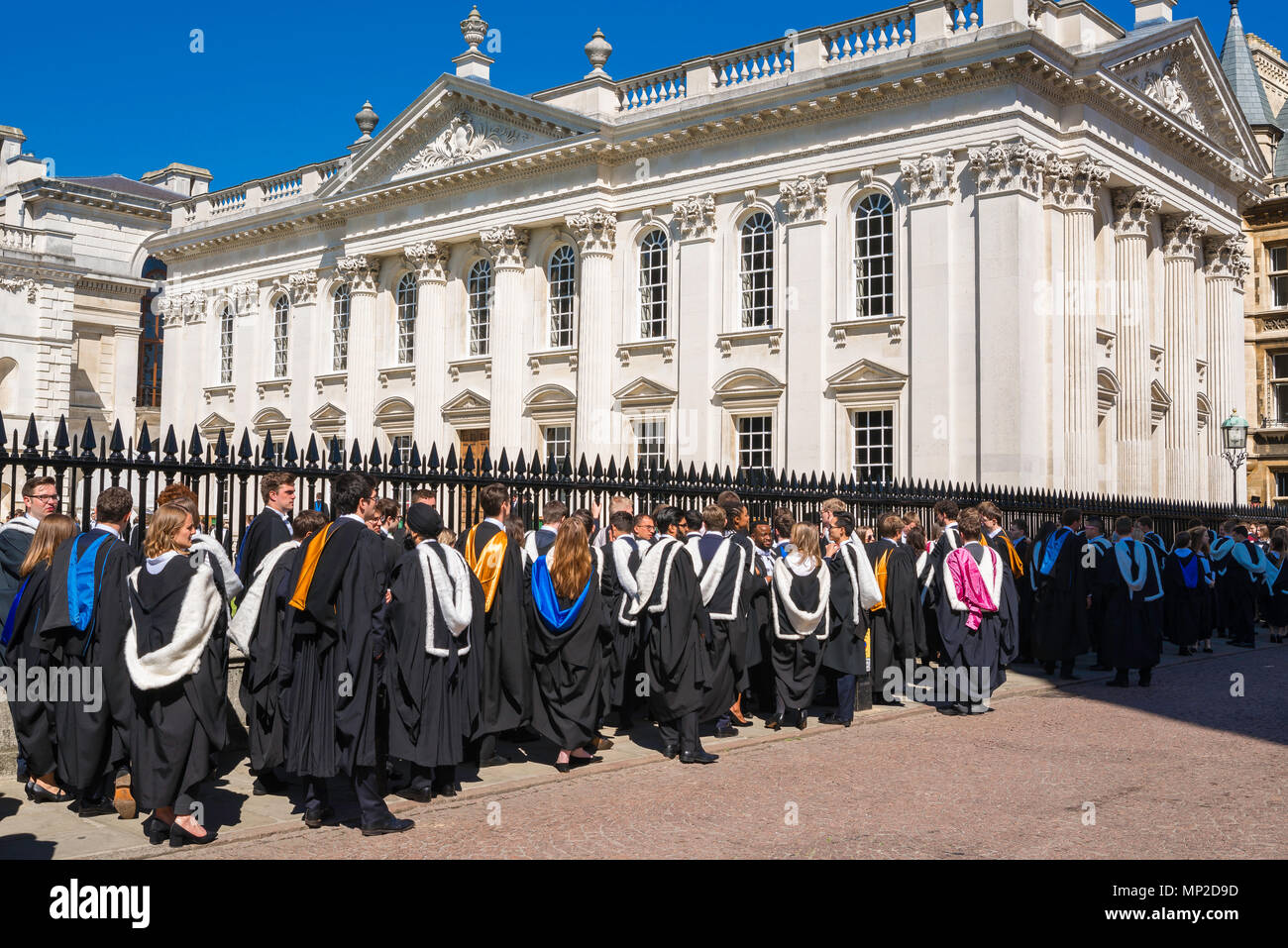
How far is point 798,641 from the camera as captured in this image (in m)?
10.9

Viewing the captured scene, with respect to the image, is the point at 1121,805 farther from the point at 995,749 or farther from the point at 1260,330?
the point at 1260,330

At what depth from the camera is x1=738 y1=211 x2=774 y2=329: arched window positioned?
2803 centimetres

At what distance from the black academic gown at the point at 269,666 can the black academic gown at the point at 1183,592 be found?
14.0 metres

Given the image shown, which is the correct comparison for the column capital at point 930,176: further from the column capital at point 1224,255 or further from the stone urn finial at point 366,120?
the stone urn finial at point 366,120

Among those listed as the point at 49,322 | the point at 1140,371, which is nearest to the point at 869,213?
the point at 1140,371

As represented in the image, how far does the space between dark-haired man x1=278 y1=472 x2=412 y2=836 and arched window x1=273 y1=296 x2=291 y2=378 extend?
33.5 metres

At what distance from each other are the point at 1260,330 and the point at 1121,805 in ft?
120

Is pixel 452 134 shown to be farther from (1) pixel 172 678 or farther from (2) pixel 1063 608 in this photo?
(1) pixel 172 678

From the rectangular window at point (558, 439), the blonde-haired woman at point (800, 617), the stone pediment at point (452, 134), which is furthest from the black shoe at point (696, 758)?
the stone pediment at point (452, 134)

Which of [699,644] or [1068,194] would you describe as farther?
[1068,194]

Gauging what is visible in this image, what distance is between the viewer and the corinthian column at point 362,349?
35500mm

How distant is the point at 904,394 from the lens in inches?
1015

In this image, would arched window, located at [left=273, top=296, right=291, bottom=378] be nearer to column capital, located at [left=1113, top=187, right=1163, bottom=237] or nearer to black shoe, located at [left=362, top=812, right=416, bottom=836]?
column capital, located at [left=1113, top=187, right=1163, bottom=237]

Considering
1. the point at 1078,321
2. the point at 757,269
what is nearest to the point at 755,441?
the point at 757,269
